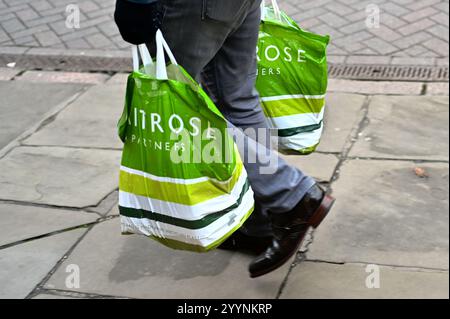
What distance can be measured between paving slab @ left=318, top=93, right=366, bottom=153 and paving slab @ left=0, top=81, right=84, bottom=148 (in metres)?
1.71

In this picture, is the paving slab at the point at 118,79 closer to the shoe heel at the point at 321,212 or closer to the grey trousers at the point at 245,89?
the grey trousers at the point at 245,89

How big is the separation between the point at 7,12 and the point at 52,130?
2.44m

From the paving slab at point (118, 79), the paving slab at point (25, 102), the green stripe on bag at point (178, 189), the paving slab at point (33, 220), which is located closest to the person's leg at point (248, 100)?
the green stripe on bag at point (178, 189)

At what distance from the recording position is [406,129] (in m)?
4.44

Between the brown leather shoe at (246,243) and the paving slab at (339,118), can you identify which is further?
the paving slab at (339,118)

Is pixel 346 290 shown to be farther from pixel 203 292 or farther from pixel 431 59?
pixel 431 59

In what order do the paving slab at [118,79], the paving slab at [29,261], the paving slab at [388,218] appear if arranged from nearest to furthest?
the paving slab at [29,261] → the paving slab at [388,218] → the paving slab at [118,79]

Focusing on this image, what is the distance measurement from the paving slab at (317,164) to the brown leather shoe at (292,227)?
854 mm

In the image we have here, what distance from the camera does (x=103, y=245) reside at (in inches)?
139

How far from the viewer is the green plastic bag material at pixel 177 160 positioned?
Result: 8.69 feet

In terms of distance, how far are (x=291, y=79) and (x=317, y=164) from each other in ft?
3.20

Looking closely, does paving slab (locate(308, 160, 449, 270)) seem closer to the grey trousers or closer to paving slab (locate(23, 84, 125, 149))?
the grey trousers

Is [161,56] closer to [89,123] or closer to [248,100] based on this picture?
[248,100]

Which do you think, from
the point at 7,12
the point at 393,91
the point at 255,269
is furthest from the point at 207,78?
the point at 7,12
